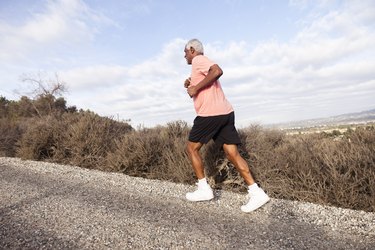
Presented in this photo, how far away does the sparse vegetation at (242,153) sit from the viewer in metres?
5.06

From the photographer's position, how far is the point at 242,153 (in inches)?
265

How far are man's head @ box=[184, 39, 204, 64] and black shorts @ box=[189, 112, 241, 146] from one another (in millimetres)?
901

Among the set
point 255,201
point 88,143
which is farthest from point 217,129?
point 88,143

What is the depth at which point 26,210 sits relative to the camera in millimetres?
4828

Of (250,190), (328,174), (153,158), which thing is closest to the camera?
(250,190)

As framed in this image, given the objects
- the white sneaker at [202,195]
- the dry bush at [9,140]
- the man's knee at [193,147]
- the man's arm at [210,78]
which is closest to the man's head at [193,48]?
the man's arm at [210,78]

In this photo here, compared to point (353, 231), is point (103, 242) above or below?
above

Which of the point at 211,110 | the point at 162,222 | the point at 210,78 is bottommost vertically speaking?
the point at 162,222

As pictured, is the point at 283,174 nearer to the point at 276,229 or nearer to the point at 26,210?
the point at 276,229

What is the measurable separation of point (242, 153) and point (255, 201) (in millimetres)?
2286

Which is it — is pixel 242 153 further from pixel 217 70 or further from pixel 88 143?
pixel 88 143

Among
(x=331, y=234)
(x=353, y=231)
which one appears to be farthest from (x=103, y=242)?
(x=353, y=231)

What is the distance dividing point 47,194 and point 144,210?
206cm

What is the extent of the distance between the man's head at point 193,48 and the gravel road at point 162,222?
2.15 meters
